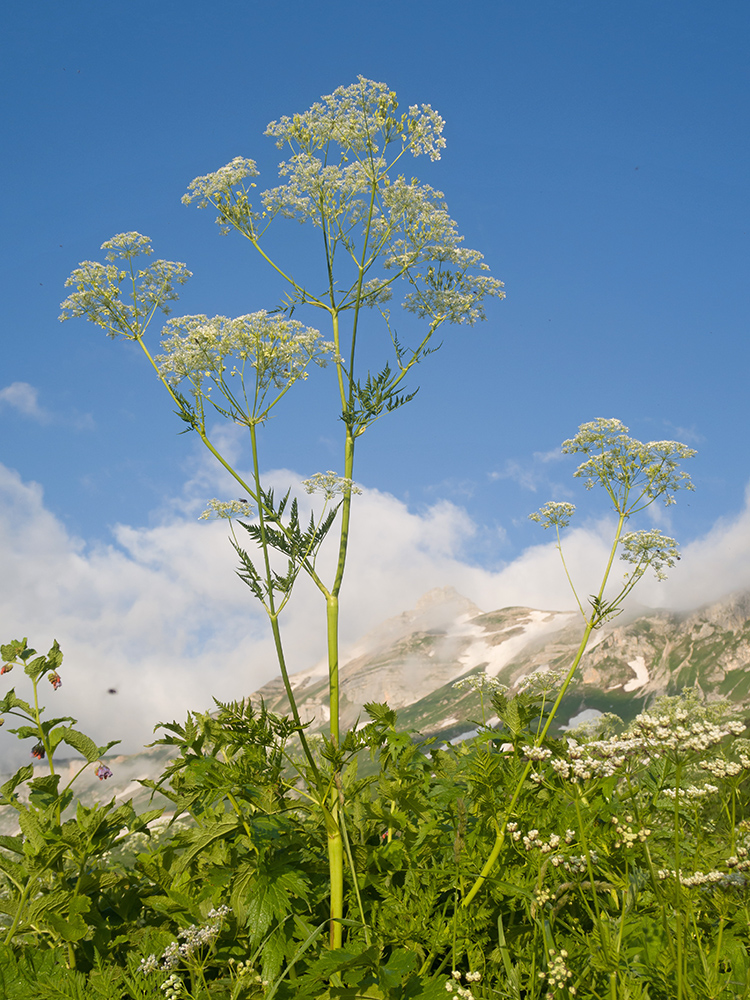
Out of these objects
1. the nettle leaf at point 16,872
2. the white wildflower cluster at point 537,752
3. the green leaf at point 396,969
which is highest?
the nettle leaf at point 16,872

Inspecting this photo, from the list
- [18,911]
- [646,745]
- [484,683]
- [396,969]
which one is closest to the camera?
[396,969]

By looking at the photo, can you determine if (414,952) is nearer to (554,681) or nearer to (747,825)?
(747,825)

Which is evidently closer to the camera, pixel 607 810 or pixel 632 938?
pixel 632 938

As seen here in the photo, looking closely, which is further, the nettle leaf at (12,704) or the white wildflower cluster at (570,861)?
the nettle leaf at (12,704)

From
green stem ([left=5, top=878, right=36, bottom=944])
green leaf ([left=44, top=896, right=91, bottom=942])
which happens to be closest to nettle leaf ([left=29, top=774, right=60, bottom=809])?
green stem ([left=5, top=878, right=36, bottom=944])

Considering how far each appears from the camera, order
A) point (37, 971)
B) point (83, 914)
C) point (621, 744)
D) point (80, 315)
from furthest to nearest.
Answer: point (80, 315) → point (83, 914) → point (37, 971) → point (621, 744)

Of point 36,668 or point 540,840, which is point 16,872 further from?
point 540,840

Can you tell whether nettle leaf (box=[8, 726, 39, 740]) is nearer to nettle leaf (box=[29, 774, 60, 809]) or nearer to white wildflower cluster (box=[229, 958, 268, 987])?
nettle leaf (box=[29, 774, 60, 809])

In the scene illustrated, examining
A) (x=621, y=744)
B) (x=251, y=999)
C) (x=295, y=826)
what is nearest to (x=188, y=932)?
(x=251, y=999)

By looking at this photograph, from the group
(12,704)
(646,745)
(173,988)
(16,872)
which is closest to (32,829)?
(16,872)

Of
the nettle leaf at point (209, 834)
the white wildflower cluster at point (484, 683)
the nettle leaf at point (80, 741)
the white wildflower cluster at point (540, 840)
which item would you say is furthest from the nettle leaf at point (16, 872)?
the white wildflower cluster at point (484, 683)

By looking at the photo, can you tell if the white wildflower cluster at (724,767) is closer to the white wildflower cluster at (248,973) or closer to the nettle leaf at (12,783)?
the white wildflower cluster at (248,973)

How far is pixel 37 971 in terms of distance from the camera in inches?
125

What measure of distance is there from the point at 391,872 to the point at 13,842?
6.96 ft
